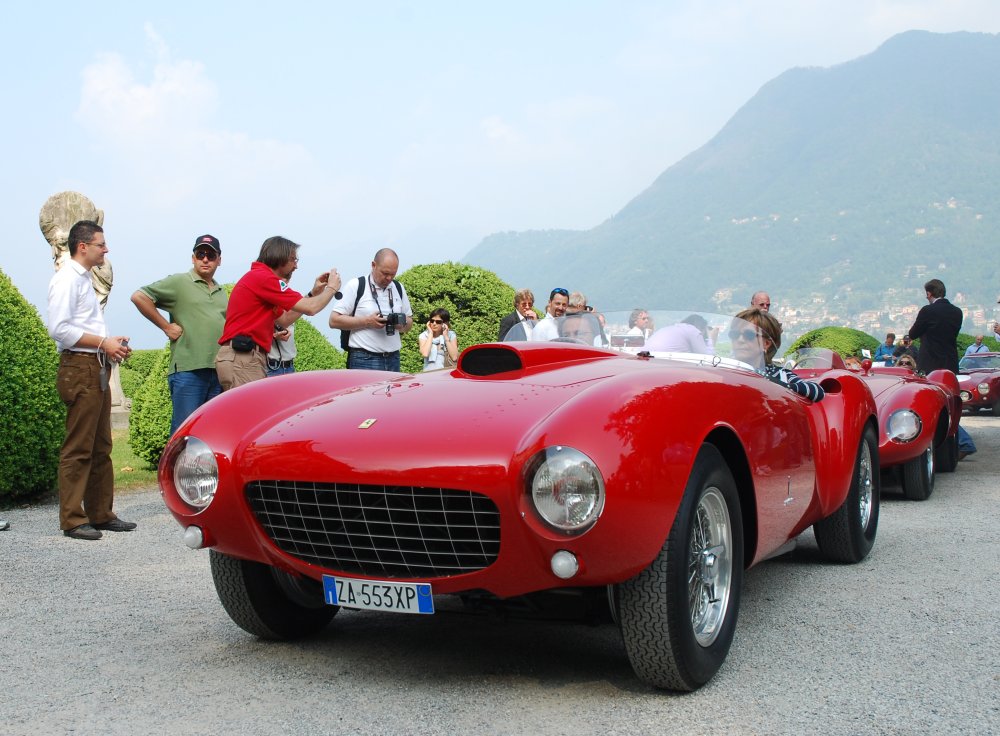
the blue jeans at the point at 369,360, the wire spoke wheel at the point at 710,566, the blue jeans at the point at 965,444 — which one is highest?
the blue jeans at the point at 369,360

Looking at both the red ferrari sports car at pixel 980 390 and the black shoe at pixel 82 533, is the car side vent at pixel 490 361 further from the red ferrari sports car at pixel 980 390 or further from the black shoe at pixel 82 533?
the red ferrari sports car at pixel 980 390

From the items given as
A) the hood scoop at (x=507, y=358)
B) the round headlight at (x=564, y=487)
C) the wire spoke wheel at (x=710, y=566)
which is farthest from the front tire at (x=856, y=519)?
the round headlight at (x=564, y=487)

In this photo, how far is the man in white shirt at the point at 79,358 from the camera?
247 inches

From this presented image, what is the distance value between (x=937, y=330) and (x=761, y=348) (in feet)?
23.7

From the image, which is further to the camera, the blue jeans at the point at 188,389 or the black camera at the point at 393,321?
the black camera at the point at 393,321

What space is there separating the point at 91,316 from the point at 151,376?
12.2ft

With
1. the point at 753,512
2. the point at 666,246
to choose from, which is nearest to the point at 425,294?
the point at 753,512

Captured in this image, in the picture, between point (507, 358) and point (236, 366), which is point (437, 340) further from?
point (507, 358)

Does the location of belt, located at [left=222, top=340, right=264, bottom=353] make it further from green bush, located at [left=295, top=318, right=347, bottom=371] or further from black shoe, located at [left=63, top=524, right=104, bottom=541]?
green bush, located at [left=295, top=318, right=347, bottom=371]

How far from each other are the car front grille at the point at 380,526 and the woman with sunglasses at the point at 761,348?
2.07m

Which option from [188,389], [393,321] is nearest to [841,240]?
[393,321]

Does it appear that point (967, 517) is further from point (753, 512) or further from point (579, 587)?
point (579, 587)

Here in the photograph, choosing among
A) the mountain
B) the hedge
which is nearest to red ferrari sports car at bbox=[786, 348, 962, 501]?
the hedge

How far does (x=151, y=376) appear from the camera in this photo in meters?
10.0
